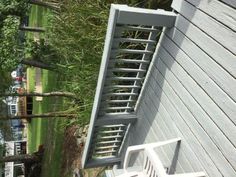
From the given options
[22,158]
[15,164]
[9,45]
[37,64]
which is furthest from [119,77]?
[15,164]

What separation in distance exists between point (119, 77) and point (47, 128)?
11.5 metres

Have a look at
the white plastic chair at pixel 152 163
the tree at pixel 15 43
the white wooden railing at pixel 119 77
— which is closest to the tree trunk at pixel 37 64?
the tree at pixel 15 43

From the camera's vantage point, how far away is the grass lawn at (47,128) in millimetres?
11781

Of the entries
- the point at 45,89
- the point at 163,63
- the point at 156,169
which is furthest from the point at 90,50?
the point at 45,89

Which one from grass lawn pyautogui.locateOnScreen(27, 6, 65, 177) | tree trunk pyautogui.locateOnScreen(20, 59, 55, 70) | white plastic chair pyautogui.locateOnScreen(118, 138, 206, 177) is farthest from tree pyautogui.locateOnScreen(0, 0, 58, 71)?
white plastic chair pyautogui.locateOnScreen(118, 138, 206, 177)

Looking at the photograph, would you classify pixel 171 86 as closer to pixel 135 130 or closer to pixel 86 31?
pixel 135 130

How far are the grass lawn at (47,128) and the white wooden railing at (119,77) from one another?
279 cm

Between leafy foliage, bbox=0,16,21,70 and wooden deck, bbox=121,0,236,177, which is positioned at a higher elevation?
leafy foliage, bbox=0,16,21,70

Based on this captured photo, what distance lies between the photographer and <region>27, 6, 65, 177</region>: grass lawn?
38.7 feet

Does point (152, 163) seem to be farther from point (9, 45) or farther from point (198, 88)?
point (9, 45)

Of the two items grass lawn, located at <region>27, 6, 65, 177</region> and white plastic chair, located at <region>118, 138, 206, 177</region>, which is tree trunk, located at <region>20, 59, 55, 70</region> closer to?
grass lawn, located at <region>27, 6, 65, 177</region>

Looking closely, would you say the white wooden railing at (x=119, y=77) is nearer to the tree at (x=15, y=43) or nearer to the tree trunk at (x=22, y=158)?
the tree at (x=15, y=43)

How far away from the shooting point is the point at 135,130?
4.49 m

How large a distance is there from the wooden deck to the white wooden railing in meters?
0.15
